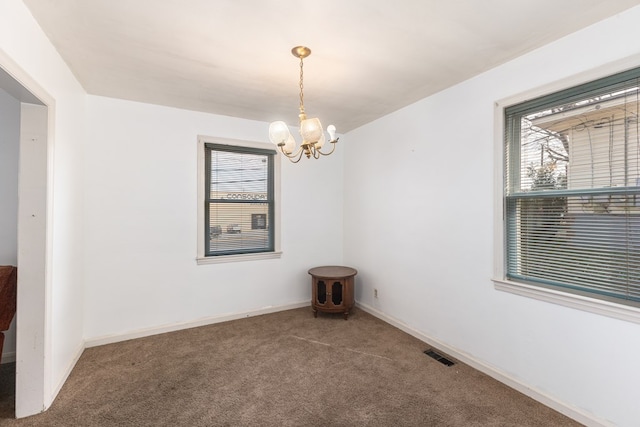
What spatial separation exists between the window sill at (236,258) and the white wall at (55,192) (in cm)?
118

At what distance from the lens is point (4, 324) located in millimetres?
2193

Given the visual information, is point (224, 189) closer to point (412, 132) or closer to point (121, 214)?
point (121, 214)

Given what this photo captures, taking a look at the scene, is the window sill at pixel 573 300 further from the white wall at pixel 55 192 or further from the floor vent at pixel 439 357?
the white wall at pixel 55 192

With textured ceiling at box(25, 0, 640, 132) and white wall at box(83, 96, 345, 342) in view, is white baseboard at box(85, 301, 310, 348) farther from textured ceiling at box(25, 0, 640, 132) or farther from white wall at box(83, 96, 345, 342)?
textured ceiling at box(25, 0, 640, 132)

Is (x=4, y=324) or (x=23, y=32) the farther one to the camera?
(x=4, y=324)

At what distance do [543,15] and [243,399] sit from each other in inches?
129

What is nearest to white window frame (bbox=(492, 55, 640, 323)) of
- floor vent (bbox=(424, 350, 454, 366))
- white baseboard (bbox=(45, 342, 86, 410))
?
floor vent (bbox=(424, 350, 454, 366))

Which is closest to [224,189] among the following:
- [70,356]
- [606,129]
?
[70,356]

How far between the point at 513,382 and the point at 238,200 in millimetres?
3377

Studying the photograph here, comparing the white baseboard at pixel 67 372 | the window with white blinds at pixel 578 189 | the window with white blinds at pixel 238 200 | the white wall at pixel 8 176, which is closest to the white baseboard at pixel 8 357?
the white wall at pixel 8 176

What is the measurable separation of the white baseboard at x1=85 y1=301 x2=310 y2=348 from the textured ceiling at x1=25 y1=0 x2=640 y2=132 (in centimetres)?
254

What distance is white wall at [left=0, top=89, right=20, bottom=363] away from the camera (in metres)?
2.61

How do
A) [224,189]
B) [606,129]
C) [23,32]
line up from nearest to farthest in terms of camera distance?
[23,32], [606,129], [224,189]

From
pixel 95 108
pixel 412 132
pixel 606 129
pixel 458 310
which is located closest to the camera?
pixel 606 129
